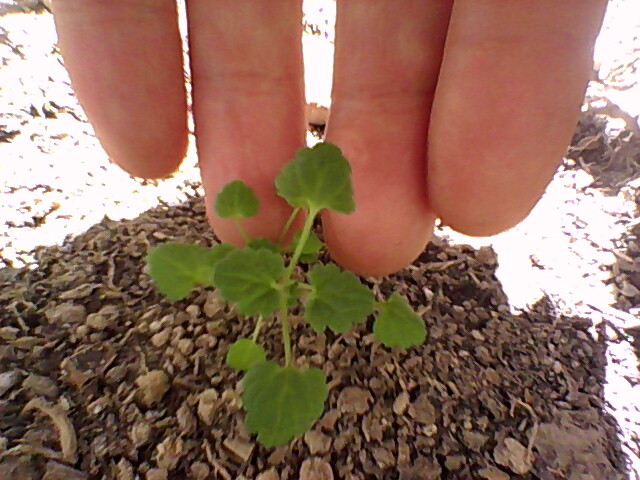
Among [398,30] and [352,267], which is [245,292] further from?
[398,30]

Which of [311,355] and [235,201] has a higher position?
[235,201]

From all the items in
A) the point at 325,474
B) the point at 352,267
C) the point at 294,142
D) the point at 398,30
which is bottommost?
the point at 325,474

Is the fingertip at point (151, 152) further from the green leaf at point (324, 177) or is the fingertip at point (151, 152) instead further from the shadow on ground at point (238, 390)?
the green leaf at point (324, 177)

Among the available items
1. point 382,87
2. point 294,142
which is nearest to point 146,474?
point 294,142

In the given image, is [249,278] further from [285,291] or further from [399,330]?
[399,330]

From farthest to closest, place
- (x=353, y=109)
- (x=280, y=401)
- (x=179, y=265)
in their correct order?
(x=353, y=109) < (x=179, y=265) < (x=280, y=401)

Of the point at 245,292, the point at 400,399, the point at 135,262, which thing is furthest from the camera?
the point at 135,262

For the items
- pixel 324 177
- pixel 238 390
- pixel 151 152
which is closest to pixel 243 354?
pixel 238 390
